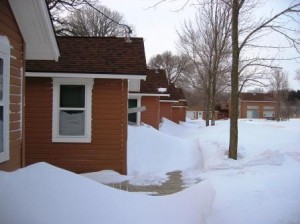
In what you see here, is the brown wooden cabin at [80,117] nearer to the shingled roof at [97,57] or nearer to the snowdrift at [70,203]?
the shingled roof at [97,57]

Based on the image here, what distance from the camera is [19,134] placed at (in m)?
6.73

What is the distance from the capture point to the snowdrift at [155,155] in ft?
43.9

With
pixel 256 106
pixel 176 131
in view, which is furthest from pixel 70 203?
pixel 256 106

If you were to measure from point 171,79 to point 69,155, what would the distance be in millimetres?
65039

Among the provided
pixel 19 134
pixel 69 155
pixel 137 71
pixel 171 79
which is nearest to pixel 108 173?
pixel 69 155

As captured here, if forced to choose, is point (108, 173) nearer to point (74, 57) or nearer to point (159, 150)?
point (74, 57)

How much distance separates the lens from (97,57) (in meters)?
11.3

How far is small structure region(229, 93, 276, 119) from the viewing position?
86938 millimetres

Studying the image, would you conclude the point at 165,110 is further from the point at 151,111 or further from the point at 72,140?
the point at 72,140

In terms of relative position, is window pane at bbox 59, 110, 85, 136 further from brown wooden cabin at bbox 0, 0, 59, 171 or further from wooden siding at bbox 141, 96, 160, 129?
wooden siding at bbox 141, 96, 160, 129

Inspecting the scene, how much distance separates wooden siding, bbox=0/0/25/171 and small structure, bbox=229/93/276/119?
83.1 meters

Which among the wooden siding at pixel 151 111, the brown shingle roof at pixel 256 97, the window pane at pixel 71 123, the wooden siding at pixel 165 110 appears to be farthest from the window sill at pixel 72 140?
the brown shingle roof at pixel 256 97

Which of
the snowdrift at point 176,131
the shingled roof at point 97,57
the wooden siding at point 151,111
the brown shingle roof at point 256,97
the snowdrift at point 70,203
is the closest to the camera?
the snowdrift at point 70,203

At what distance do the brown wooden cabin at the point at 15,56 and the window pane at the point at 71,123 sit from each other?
380 centimetres
